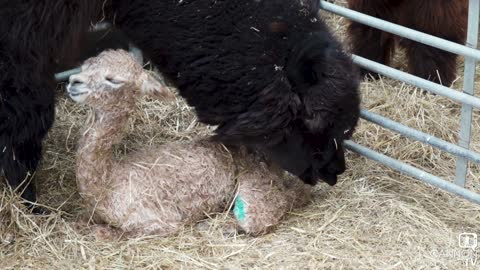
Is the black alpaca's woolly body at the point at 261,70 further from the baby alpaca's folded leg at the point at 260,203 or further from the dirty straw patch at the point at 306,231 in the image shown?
the dirty straw patch at the point at 306,231

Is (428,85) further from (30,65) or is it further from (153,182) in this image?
(30,65)

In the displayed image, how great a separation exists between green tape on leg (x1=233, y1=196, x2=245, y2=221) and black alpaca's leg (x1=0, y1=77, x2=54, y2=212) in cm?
94

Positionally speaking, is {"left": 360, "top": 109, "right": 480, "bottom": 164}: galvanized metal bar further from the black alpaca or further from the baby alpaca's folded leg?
the black alpaca

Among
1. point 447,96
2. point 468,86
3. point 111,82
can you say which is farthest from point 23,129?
point 468,86

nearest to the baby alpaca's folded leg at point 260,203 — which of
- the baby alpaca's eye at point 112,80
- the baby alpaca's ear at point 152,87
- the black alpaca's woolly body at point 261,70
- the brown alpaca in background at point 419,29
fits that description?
the black alpaca's woolly body at point 261,70

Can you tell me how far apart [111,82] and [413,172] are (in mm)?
1557

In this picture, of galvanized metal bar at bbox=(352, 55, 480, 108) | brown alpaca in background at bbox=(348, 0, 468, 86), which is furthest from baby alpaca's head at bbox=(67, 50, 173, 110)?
brown alpaca in background at bbox=(348, 0, 468, 86)

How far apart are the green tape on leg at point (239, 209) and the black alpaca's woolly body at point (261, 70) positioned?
0.26 meters

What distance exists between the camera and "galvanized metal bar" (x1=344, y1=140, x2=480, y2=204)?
12.5 feet

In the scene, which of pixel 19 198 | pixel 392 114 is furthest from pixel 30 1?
pixel 392 114

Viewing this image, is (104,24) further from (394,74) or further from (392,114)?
(392,114)

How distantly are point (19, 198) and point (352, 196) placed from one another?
1.60 meters

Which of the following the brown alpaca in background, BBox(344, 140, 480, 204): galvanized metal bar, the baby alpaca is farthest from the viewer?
the brown alpaca in background

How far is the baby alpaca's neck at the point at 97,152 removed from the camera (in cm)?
364
